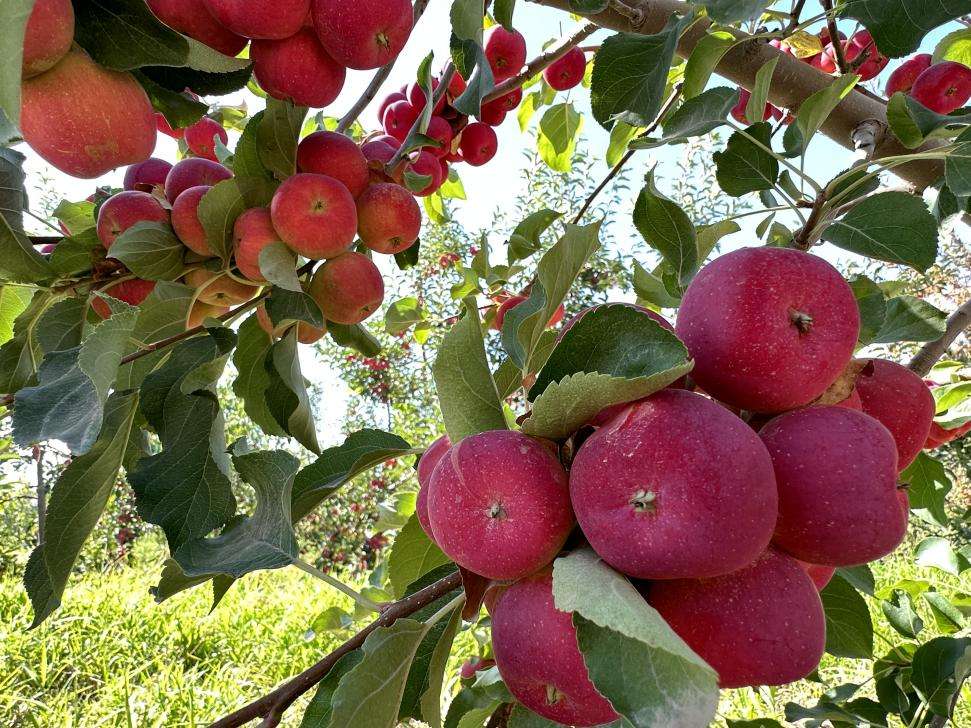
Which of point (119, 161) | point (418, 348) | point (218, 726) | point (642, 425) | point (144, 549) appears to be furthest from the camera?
point (144, 549)

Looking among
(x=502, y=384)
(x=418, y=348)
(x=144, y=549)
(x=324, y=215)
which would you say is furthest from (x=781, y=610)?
(x=144, y=549)

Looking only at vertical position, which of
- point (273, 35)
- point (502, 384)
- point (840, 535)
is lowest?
point (502, 384)

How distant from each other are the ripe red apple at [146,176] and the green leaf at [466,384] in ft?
2.17

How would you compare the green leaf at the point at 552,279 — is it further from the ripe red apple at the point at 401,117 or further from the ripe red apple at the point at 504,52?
the ripe red apple at the point at 504,52

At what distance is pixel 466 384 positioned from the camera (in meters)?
0.49

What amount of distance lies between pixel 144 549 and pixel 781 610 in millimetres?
7408

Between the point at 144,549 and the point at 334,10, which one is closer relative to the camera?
the point at 334,10

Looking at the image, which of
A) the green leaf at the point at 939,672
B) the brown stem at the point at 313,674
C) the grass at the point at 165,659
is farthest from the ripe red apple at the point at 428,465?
the grass at the point at 165,659

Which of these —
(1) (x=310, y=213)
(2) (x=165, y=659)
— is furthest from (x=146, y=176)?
(2) (x=165, y=659)

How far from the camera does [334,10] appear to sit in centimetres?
66

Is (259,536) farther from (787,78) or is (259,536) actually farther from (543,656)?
(787,78)

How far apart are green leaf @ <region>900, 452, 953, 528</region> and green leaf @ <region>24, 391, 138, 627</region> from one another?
3.15ft

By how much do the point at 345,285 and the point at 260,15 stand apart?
1.12ft

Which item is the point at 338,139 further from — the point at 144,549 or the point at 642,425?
the point at 144,549
